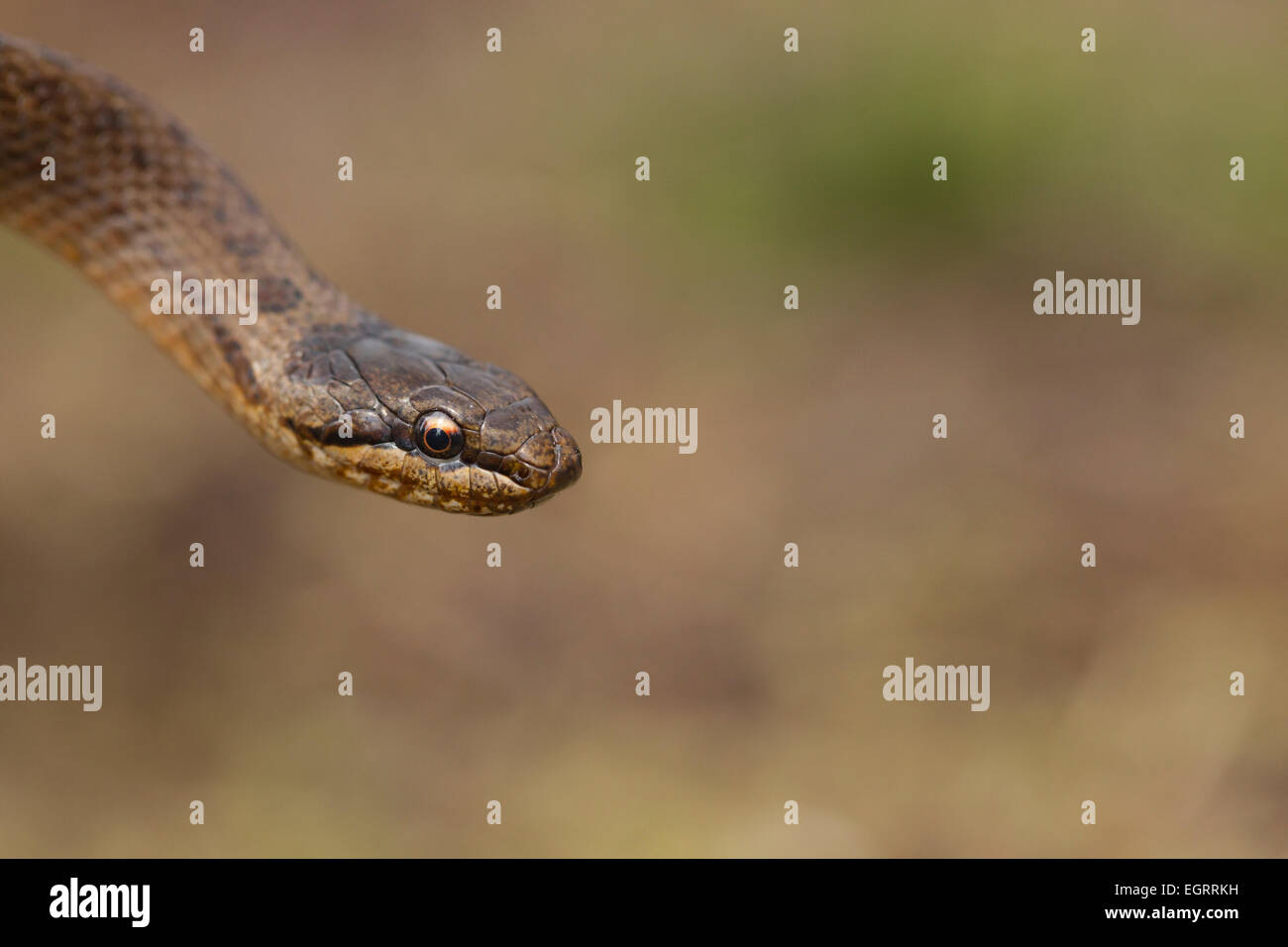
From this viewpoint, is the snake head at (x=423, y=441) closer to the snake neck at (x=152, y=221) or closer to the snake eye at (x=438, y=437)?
the snake eye at (x=438, y=437)

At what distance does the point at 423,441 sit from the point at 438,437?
0.23 feet

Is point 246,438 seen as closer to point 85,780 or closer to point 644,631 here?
point 85,780

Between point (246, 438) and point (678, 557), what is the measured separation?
405cm

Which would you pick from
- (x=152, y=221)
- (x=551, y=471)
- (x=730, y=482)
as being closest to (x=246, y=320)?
(x=152, y=221)

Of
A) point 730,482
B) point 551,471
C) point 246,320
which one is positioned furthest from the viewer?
point 730,482

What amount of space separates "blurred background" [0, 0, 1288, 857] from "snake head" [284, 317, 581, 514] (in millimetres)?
4203

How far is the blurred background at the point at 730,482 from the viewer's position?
30.8 ft

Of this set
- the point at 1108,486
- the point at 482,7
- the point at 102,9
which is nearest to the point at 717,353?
the point at 1108,486

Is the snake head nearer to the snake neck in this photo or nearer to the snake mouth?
the snake mouth

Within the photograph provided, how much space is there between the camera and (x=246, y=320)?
19.5ft

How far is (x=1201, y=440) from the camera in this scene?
11070mm

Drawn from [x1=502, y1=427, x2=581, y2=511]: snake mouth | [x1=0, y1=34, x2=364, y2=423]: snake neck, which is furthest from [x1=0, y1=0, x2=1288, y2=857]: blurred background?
[x1=0, y1=34, x2=364, y2=423]: snake neck

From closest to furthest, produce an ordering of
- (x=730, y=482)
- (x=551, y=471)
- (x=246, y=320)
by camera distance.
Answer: (x=551, y=471)
(x=246, y=320)
(x=730, y=482)

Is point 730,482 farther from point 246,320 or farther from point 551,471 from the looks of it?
point 246,320
